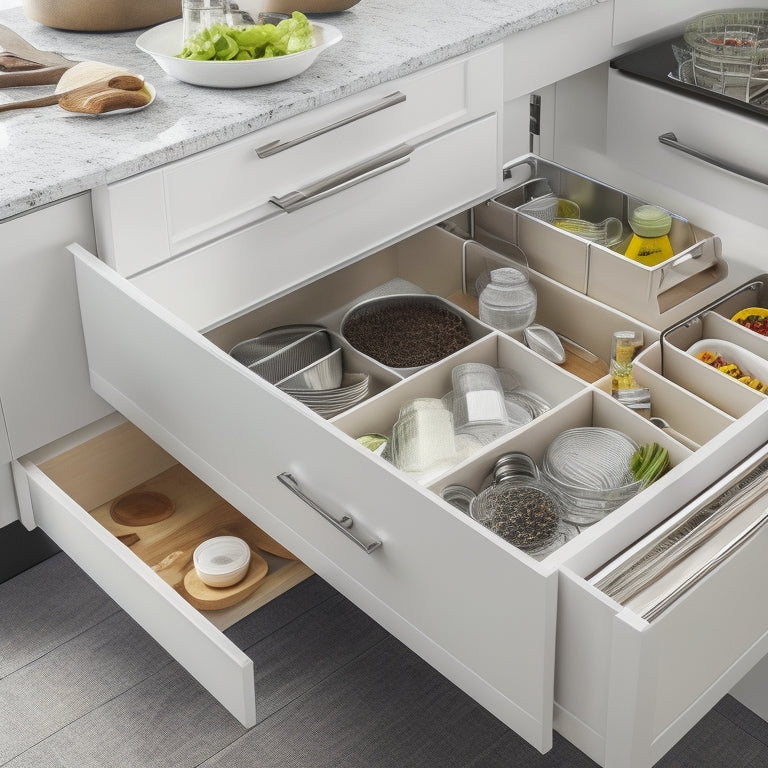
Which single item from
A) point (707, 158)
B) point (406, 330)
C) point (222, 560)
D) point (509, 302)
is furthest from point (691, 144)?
point (222, 560)

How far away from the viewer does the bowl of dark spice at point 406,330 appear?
1.58 metres

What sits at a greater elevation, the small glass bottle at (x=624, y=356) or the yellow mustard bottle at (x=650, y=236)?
the yellow mustard bottle at (x=650, y=236)

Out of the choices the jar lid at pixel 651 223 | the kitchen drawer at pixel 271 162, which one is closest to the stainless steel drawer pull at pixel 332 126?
the kitchen drawer at pixel 271 162

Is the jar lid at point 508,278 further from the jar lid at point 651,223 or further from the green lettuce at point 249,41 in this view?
the green lettuce at point 249,41

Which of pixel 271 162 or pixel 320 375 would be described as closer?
pixel 271 162

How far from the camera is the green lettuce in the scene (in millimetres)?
1425

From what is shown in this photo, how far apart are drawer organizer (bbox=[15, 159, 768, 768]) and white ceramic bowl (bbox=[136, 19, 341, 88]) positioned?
22 centimetres

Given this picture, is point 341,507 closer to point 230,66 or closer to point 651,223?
point 230,66

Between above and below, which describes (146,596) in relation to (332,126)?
below

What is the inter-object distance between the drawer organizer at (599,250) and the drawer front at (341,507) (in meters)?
0.66

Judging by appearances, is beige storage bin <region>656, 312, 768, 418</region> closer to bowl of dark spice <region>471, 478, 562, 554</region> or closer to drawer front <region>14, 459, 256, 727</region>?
bowl of dark spice <region>471, 478, 562, 554</region>

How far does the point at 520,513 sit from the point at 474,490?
0.35 feet

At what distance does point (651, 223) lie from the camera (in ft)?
5.51

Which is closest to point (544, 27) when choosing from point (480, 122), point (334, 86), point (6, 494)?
→ point (480, 122)
